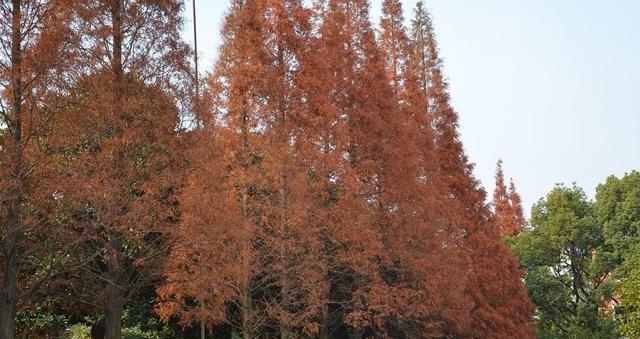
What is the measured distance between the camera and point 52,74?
13.2 meters

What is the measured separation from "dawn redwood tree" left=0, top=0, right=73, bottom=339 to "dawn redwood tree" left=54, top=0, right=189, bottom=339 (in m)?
0.51

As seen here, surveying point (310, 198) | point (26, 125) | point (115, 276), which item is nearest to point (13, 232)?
point (26, 125)

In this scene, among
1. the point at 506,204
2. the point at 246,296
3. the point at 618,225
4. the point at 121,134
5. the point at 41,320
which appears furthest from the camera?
the point at 506,204

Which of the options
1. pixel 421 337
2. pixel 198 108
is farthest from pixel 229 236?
pixel 421 337

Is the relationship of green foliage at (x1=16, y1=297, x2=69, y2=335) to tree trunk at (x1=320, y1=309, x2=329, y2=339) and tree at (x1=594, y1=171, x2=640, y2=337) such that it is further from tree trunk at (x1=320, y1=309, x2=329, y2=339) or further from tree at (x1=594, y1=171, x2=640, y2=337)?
tree at (x1=594, y1=171, x2=640, y2=337)

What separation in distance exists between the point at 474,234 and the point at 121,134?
1872 cm

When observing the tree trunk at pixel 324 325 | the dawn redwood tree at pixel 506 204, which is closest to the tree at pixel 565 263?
Answer: the dawn redwood tree at pixel 506 204

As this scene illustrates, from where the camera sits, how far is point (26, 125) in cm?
Answer: 1267

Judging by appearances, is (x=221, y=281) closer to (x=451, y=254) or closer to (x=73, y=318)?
(x=73, y=318)

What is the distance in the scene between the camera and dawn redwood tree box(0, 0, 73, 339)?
12.2m

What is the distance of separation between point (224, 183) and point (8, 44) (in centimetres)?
660

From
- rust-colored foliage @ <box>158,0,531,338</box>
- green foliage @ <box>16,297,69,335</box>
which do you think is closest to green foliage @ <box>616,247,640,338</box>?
rust-colored foliage @ <box>158,0,531,338</box>

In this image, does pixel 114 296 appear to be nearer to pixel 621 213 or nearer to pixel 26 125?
pixel 26 125

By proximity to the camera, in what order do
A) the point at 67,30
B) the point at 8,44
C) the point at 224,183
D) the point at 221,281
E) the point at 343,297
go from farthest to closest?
the point at 343,297 < the point at 224,183 < the point at 221,281 < the point at 67,30 < the point at 8,44
